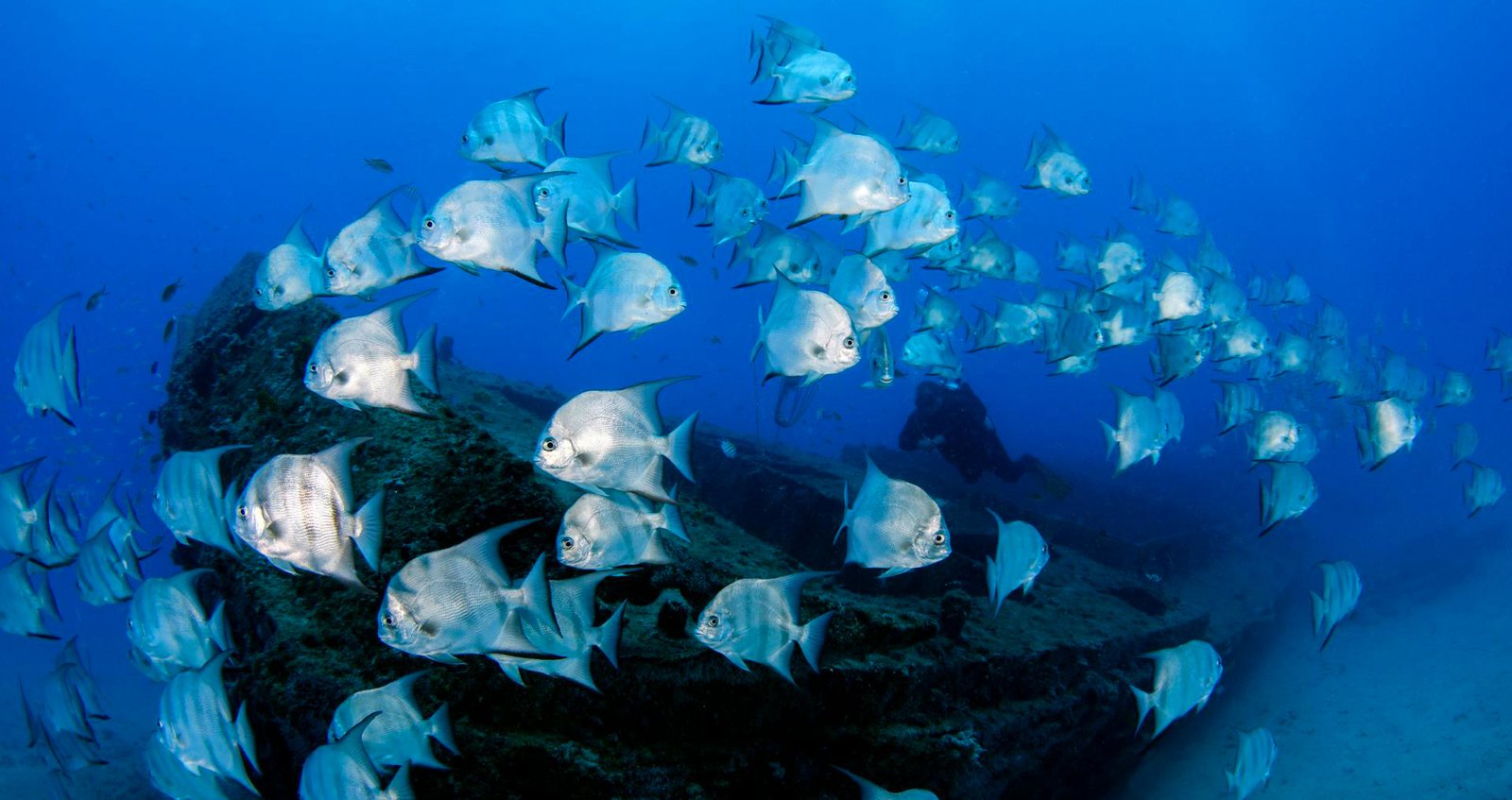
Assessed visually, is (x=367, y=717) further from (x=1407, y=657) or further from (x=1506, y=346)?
(x=1407, y=657)

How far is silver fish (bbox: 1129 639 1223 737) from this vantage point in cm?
386

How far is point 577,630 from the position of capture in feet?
9.12

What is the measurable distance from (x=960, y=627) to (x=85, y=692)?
20.6 feet

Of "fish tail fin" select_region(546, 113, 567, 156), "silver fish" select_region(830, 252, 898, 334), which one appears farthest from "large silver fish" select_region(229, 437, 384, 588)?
"silver fish" select_region(830, 252, 898, 334)

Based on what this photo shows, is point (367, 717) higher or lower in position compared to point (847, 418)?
higher

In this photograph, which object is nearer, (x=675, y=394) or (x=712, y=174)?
(x=712, y=174)

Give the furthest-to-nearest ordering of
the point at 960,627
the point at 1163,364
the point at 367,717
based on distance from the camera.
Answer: the point at 1163,364
the point at 960,627
the point at 367,717

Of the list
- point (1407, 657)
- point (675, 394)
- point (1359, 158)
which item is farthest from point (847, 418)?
point (1359, 158)

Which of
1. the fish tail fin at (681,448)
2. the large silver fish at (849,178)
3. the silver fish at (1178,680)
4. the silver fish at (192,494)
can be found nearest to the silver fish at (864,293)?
the large silver fish at (849,178)

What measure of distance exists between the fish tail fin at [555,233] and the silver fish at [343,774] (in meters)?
2.03

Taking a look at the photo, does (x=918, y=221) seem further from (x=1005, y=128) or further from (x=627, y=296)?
(x=1005, y=128)

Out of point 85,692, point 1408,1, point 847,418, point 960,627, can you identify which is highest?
point 1408,1

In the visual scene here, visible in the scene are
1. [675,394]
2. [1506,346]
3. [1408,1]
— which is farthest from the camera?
[1408,1]

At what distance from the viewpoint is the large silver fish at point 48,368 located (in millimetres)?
3723
